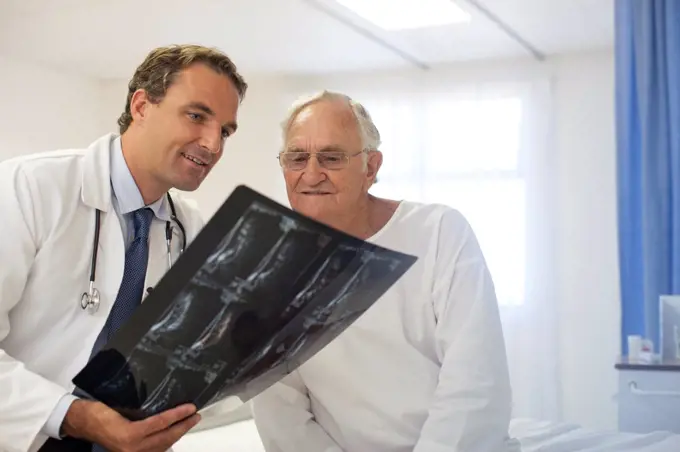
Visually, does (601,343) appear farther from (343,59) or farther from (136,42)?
(136,42)

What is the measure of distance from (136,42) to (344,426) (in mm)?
4215

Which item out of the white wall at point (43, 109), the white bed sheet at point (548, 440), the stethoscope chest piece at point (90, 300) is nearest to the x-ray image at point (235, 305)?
the stethoscope chest piece at point (90, 300)

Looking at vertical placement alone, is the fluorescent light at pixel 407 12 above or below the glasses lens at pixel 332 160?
above

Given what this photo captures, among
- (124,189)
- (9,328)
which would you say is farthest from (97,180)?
(9,328)

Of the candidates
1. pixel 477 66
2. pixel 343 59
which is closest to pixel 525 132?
pixel 477 66

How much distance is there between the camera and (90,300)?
1387mm

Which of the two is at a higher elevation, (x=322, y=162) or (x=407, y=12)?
(x=407, y=12)

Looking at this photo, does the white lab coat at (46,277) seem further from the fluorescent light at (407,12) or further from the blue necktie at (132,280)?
the fluorescent light at (407,12)

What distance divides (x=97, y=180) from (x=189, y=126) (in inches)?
7.5

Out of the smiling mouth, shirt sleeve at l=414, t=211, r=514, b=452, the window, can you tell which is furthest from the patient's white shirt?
the window

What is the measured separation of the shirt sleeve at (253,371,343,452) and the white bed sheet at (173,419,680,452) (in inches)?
36.4

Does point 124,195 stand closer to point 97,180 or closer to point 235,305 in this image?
point 97,180

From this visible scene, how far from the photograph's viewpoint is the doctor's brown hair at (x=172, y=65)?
147 centimetres

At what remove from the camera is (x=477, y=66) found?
576 cm
